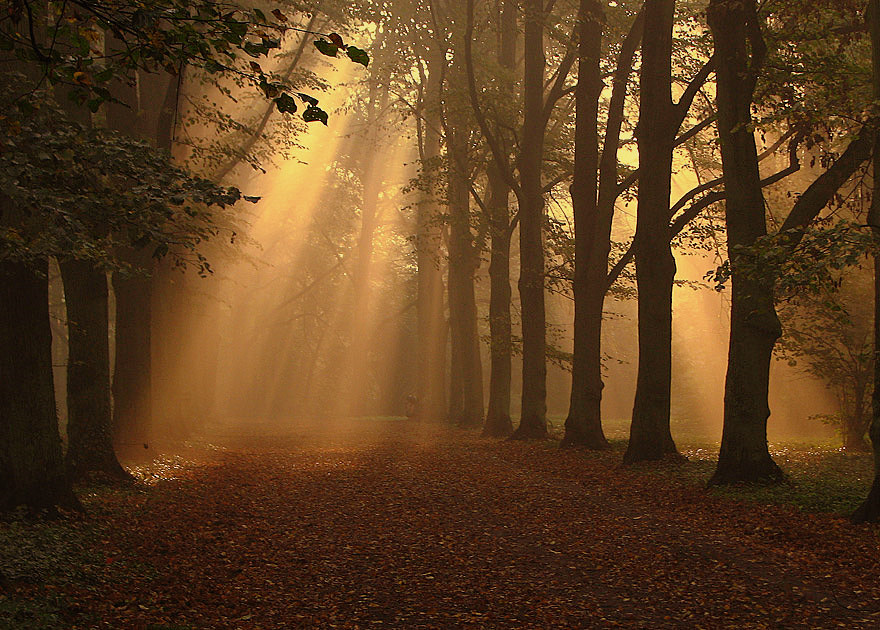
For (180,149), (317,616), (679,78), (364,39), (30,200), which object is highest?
(364,39)

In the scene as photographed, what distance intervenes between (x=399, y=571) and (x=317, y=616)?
1629mm

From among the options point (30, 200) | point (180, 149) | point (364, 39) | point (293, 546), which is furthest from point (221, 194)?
point (364, 39)

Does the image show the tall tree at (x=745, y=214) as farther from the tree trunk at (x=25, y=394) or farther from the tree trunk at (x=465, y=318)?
the tree trunk at (x=465, y=318)

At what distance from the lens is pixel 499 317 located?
26.6 metres

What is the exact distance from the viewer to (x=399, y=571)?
28.0 feet

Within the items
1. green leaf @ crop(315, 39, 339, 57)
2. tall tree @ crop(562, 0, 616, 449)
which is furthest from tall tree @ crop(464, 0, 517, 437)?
green leaf @ crop(315, 39, 339, 57)

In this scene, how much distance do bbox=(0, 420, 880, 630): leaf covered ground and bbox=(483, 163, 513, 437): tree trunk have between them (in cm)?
1181

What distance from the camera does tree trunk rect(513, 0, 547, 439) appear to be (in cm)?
2344

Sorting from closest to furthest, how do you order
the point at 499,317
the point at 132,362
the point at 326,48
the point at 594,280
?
1. the point at 326,48
2. the point at 132,362
3. the point at 594,280
4. the point at 499,317

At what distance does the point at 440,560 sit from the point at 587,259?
42.6 ft

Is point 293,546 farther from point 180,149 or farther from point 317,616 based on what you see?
point 180,149

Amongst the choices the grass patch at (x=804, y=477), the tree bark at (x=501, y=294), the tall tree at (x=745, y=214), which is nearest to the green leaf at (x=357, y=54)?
the grass patch at (x=804, y=477)

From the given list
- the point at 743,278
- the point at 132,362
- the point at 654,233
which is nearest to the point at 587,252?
the point at 654,233

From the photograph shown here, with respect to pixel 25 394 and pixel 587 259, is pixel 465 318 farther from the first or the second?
pixel 25 394
